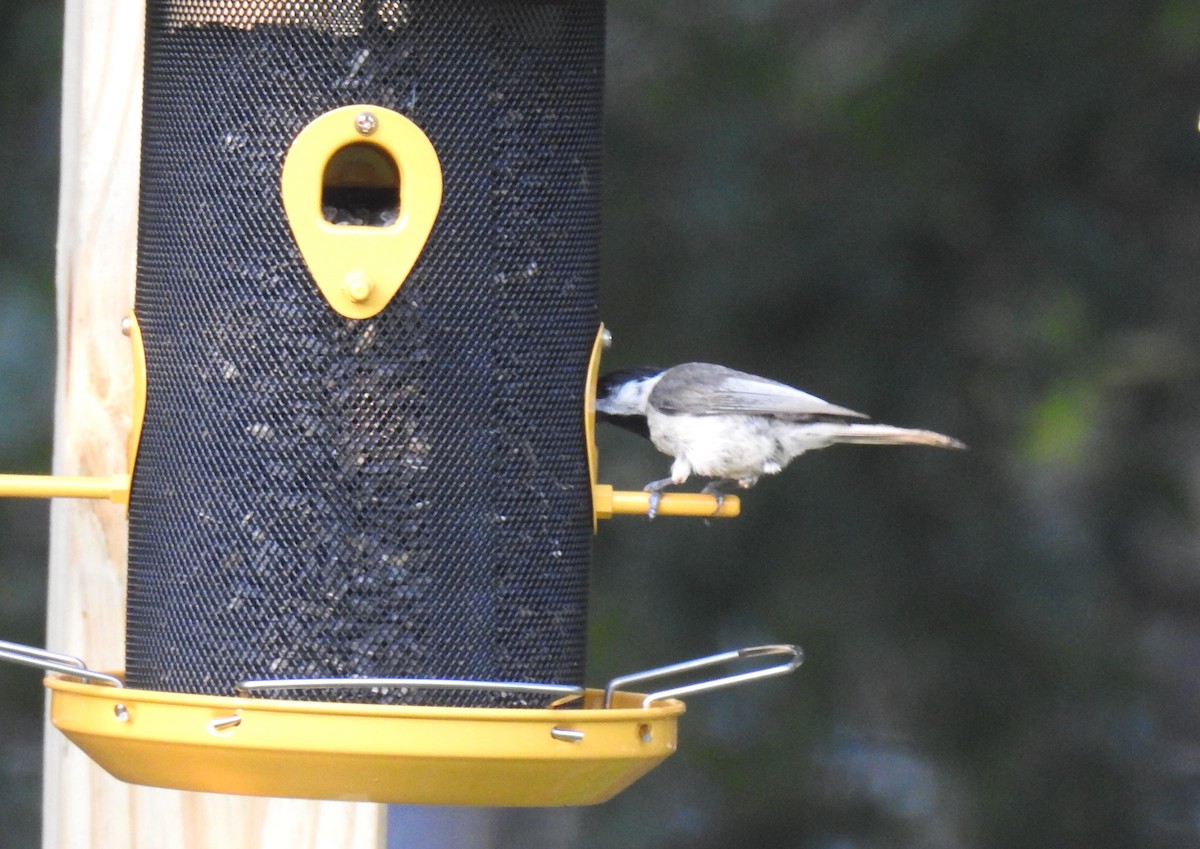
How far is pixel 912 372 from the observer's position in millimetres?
6133

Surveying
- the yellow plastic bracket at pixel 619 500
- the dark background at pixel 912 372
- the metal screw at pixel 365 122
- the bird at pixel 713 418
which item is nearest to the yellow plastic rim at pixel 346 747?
the yellow plastic bracket at pixel 619 500

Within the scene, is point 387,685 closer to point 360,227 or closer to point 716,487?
point 360,227

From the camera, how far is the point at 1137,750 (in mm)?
6410

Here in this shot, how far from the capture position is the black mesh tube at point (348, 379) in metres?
3.04

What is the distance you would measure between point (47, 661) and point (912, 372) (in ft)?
12.7

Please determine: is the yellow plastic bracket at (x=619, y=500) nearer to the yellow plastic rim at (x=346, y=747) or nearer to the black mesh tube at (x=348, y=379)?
the black mesh tube at (x=348, y=379)

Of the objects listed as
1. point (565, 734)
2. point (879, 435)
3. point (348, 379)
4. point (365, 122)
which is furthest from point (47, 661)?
point (879, 435)

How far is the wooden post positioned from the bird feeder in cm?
5

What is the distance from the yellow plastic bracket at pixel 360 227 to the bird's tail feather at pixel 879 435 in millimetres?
1207

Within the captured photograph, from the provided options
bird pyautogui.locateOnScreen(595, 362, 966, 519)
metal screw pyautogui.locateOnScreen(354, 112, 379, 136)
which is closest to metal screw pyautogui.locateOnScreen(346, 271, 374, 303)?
metal screw pyautogui.locateOnScreen(354, 112, 379, 136)

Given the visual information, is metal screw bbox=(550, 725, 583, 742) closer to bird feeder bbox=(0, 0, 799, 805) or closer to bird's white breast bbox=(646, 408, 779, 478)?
bird feeder bbox=(0, 0, 799, 805)

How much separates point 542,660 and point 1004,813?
353 centimetres

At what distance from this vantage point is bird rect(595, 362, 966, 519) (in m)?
4.37

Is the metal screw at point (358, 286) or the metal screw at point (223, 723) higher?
the metal screw at point (358, 286)
